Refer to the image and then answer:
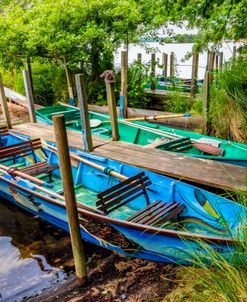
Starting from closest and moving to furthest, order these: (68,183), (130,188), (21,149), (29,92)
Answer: (68,183) → (130,188) → (21,149) → (29,92)

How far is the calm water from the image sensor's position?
15.0ft

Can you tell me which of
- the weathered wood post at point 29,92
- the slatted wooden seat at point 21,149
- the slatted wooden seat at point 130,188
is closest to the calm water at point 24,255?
the slatted wooden seat at point 21,149

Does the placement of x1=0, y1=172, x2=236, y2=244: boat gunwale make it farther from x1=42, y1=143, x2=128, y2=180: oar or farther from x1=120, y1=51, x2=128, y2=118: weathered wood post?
x1=120, y1=51, x2=128, y2=118: weathered wood post

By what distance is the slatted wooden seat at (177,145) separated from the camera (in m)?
6.57

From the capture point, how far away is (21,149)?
264 inches

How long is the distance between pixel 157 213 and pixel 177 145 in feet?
7.58

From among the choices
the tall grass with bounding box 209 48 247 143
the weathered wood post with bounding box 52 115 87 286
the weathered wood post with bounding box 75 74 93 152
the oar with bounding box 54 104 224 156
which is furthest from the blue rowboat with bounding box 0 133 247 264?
the tall grass with bounding box 209 48 247 143

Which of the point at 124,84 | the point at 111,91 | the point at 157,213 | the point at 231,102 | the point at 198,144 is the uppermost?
the point at 111,91

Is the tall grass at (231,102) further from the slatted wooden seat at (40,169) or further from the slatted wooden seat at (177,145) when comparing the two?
the slatted wooden seat at (40,169)

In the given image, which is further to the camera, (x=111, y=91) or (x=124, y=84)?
(x=124, y=84)

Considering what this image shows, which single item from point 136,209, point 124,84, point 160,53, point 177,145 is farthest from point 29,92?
point 160,53

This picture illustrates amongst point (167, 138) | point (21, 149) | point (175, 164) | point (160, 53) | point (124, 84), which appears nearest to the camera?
point (175, 164)

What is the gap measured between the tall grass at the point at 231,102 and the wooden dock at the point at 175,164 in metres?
1.48

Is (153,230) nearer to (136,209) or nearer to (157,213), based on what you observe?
(157,213)
